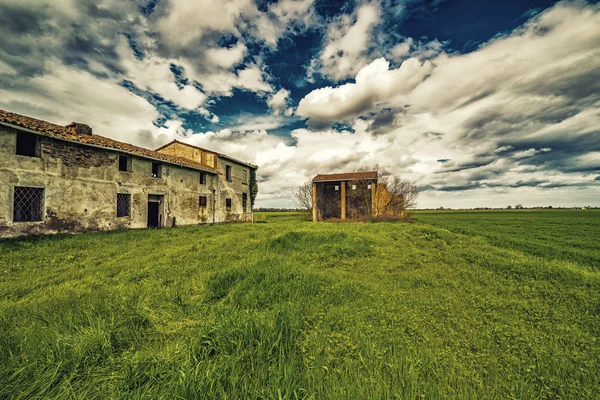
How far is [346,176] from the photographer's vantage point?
29391mm

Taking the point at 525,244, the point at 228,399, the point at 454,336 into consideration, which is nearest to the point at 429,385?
the point at 454,336

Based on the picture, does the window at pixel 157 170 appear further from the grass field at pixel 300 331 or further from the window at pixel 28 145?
the grass field at pixel 300 331

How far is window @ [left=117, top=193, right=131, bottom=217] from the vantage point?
14.1 metres

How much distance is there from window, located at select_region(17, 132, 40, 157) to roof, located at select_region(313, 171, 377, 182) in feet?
75.0

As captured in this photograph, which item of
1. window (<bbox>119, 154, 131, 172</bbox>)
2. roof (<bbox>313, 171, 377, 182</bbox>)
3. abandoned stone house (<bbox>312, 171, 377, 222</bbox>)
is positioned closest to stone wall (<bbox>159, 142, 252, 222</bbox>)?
window (<bbox>119, 154, 131, 172</bbox>)

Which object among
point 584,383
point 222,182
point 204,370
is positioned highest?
point 222,182

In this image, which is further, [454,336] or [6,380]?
[454,336]

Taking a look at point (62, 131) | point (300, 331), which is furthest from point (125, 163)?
point (300, 331)

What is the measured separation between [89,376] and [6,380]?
67cm

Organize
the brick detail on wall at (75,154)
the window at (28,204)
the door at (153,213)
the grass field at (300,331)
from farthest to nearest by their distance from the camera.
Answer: the door at (153,213) → the brick detail on wall at (75,154) → the window at (28,204) → the grass field at (300,331)

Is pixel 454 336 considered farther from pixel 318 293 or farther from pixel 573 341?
pixel 318 293

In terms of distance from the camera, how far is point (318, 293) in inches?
180

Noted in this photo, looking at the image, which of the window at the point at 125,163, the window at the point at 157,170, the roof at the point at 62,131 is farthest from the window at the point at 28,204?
the window at the point at 157,170

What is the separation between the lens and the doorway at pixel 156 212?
16516 millimetres
